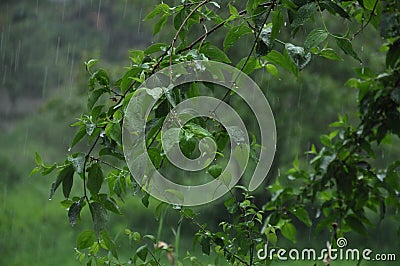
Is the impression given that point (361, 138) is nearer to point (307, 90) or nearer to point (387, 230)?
point (307, 90)

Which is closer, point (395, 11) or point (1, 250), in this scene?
point (395, 11)

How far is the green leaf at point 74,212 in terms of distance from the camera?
814mm

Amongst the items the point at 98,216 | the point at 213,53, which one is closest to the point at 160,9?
the point at 213,53

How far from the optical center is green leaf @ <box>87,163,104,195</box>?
0.80 m

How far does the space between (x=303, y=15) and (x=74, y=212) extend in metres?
0.43

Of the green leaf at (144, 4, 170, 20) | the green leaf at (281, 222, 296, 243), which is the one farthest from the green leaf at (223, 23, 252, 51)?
the green leaf at (281, 222, 296, 243)

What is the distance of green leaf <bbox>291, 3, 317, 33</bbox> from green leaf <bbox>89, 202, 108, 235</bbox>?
375 mm

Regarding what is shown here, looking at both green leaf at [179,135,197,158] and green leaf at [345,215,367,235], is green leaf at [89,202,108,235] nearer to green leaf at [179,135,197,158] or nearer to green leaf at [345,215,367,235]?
green leaf at [179,135,197,158]

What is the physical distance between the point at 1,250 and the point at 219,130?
344 cm

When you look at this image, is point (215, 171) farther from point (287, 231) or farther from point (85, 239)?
point (287, 231)

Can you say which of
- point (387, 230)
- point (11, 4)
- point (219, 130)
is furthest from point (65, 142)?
point (219, 130)

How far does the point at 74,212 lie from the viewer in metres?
Answer: 0.82

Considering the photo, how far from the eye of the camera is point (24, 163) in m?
4.90

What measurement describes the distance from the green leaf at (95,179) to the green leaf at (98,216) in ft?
0.09
